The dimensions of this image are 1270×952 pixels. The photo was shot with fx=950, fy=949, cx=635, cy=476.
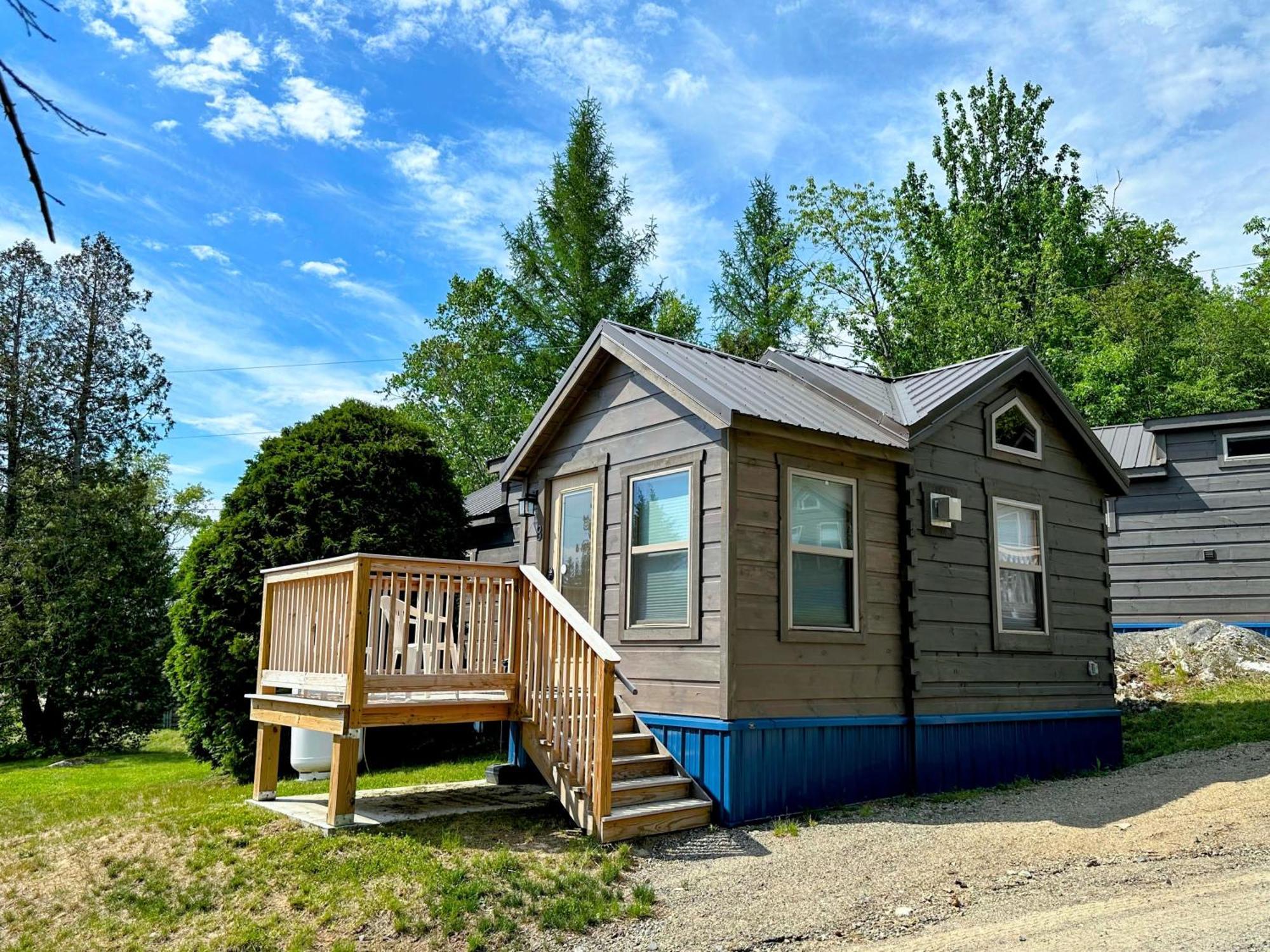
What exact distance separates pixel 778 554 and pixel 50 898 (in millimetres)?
5552

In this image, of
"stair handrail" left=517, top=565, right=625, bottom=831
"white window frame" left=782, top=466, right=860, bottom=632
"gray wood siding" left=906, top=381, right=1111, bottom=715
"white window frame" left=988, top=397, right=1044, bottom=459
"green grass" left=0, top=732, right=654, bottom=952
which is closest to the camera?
"green grass" left=0, top=732, right=654, bottom=952

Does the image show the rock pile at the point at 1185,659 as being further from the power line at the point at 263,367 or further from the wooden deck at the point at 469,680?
the power line at the point at 263,367

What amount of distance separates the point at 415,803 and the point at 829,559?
4054 millimetres

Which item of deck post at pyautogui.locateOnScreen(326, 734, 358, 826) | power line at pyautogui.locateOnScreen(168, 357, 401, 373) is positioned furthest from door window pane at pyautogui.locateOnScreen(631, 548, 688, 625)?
power line at pyautogui.locateOnScreen(168, 357, 401, 373)

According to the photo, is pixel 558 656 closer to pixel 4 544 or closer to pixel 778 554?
pixel 778 554

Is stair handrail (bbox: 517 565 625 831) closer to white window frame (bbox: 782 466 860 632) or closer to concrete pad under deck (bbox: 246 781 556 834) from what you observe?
concrete pad under deck (bbox: 246 781 556 834)

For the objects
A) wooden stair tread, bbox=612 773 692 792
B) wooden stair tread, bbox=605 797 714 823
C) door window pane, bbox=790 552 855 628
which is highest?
door window pane, bbox=790 552 855 628

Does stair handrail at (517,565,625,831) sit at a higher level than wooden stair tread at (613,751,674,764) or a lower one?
higher

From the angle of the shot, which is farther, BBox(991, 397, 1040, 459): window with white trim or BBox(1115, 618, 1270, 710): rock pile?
BBox(1115, 618, 1270, 710): rock pile

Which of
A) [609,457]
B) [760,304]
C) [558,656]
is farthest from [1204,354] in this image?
[558,656]

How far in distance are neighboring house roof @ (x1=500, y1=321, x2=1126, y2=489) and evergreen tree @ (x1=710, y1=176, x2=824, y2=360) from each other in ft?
53.2

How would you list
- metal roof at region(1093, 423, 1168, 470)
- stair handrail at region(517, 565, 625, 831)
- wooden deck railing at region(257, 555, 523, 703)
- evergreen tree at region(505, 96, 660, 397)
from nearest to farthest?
Result: stair handrail at region(517, 565, 625, 831) < wooden deck railing at region(257, 555, 523, 703) < metal roof at region(1093, 423, 1168, 470) < evergreen tree at region(505, 96, 660, 397)

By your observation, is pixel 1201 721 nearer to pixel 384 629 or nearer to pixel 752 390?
pixel 752 390

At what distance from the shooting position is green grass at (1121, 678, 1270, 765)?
10.4m
